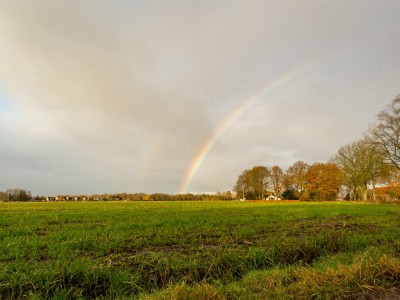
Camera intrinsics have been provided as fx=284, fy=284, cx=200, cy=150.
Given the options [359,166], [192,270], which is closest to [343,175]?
[359,166]

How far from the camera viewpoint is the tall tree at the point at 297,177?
111188 millimetres

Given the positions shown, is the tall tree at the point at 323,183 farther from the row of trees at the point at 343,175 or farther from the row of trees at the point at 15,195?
the row of trees at the point at 15,195

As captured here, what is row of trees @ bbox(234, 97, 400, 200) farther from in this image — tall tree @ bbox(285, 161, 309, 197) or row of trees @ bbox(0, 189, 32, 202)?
row of trees @ bbox(0, 189, 32, 202)

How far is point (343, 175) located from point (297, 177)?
30.5m

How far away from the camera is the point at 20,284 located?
242 inches

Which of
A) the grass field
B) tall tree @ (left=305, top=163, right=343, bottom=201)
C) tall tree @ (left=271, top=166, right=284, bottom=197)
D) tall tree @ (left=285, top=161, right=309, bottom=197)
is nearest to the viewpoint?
the grass field

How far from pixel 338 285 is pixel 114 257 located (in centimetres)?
629

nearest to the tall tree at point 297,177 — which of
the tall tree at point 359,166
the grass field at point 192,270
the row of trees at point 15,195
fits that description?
the tall tree at point 359,166

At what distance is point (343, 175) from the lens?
271ft

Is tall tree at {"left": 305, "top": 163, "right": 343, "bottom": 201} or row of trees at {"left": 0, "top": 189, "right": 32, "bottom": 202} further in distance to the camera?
row of trees at {"left": 0, "top": 189, "right": 32, "bottom": 202}

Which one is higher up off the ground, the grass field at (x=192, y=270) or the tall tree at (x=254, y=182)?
the tall tree at (x=254, y=182)

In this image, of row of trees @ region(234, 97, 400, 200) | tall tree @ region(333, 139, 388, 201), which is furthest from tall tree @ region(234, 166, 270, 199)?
tall tree @ region(333, 139, 388, 201)

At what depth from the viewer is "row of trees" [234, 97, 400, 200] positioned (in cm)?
5475

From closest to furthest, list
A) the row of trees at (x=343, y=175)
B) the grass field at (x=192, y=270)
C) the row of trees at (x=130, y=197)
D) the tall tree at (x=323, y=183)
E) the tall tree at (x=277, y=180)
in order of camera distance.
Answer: the grass field at (x=192, y=270), the row of trees at (x=343, y=175), the tall tree at (x=323, y=183), the tall tree at (x=277, y=180), the row of trees at (x=130, y=197)
